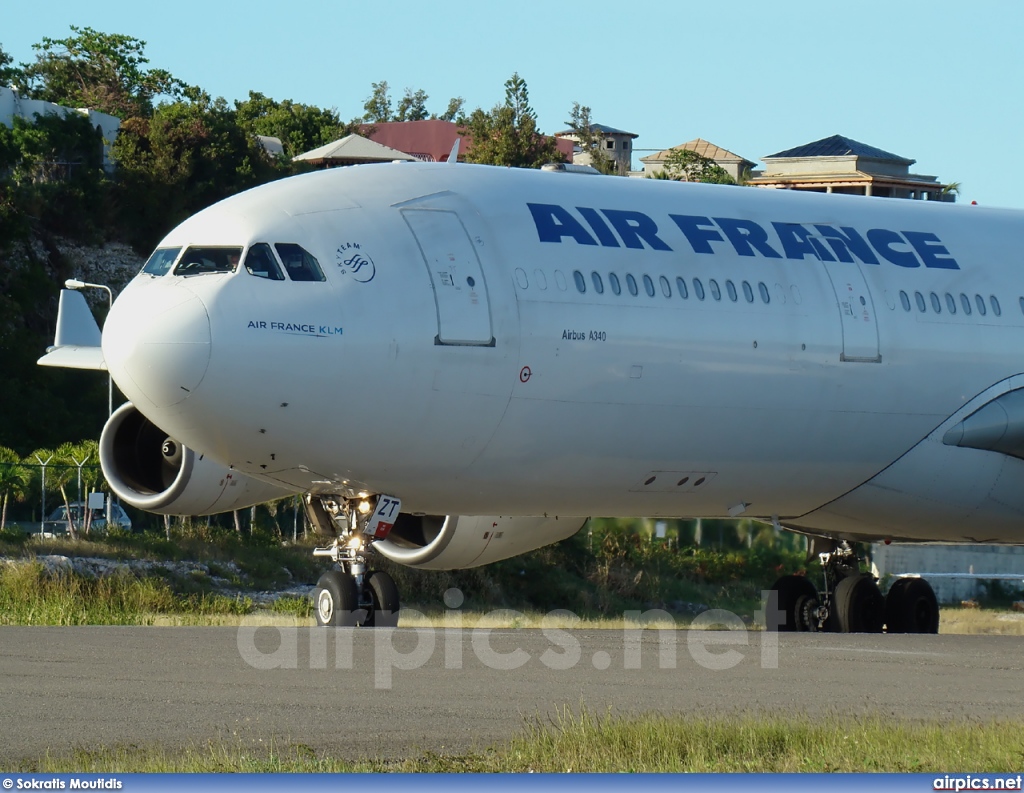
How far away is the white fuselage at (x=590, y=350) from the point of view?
46.6 feet

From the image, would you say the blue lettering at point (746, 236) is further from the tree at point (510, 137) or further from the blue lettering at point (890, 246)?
the tree at point (510, 137)

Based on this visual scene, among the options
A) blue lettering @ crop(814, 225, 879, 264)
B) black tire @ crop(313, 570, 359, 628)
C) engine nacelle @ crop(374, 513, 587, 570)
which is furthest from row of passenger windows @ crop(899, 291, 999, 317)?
black tire @ crop(313, 570, 359, 628)

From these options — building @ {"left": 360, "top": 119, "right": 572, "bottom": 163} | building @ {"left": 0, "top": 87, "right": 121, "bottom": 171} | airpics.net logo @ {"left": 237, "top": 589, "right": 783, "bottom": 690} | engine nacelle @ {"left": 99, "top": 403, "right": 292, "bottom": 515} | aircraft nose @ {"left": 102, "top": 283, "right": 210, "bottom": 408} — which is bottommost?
airpics.net logo @ {"left": 237, "top": 589, "right": 783, "bottom": 690}

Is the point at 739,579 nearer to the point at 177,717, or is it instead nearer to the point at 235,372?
the point at 235,372

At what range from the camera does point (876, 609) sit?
1961cm

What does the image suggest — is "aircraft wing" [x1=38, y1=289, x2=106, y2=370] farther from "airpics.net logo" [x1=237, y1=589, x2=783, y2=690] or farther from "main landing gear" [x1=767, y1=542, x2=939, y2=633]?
"main landing gear" [x1=767, y1=542, x2=939, y2=633]

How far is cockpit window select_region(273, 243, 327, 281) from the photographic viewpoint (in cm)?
1434

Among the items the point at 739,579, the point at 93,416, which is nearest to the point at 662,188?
the point at 739,579

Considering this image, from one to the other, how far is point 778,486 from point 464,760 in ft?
31.7

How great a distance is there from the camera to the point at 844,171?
325 feet

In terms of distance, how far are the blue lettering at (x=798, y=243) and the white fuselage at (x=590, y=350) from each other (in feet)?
0.12

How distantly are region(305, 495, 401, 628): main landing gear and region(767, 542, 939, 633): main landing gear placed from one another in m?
6.43

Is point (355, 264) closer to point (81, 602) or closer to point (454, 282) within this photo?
point (454, 282)

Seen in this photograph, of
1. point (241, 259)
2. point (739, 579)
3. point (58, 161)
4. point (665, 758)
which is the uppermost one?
point (58, 161)
